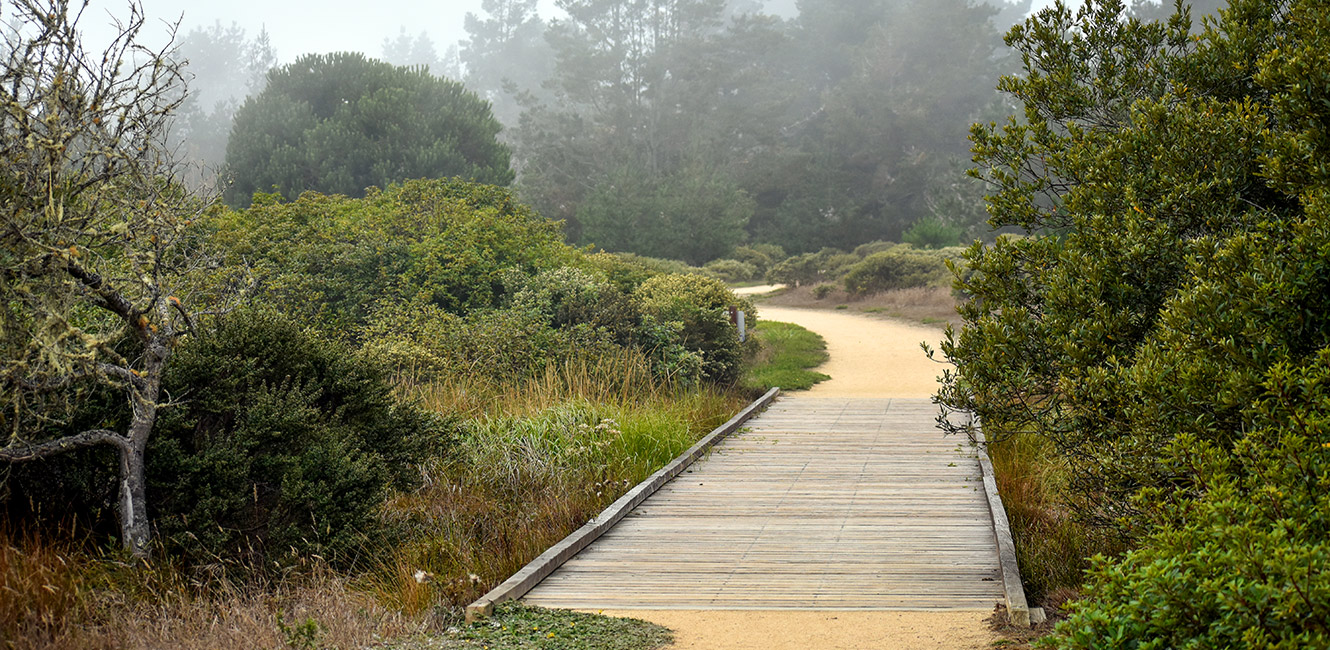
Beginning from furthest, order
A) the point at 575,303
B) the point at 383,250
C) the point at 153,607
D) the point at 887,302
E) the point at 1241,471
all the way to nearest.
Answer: the point at 887,302 → the point at 383,250 → the point at 575,303 → the point at 153,607 → the point at 1241,471

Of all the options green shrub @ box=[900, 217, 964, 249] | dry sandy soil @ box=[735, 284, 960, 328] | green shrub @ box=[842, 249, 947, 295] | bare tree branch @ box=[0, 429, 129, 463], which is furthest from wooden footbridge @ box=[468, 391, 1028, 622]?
green shrub @ box=[900, 217, 964, 249]

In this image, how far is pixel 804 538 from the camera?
6117 millimetres

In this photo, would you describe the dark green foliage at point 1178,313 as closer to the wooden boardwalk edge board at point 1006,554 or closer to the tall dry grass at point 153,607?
the wooden boardwalk edge board at point 1006,554

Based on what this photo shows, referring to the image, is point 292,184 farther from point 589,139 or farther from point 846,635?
point 846,635

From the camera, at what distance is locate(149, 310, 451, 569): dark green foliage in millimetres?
5273

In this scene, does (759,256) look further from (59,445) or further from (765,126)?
(59,445)

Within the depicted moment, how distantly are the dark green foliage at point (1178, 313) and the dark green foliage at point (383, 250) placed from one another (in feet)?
29.8

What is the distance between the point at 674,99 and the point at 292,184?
22.4 m

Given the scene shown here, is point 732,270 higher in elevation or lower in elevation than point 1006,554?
higher

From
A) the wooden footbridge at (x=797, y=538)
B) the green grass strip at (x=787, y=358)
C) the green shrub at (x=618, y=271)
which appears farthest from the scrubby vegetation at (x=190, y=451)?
the green shrub at (x=618, y=271)

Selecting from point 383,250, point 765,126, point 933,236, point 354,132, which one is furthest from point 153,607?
point 765,126

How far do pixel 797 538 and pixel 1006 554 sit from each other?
1.25 m

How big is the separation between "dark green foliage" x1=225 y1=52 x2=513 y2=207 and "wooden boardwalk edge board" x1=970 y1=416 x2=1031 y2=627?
78.0 ft

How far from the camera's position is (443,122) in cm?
3228
